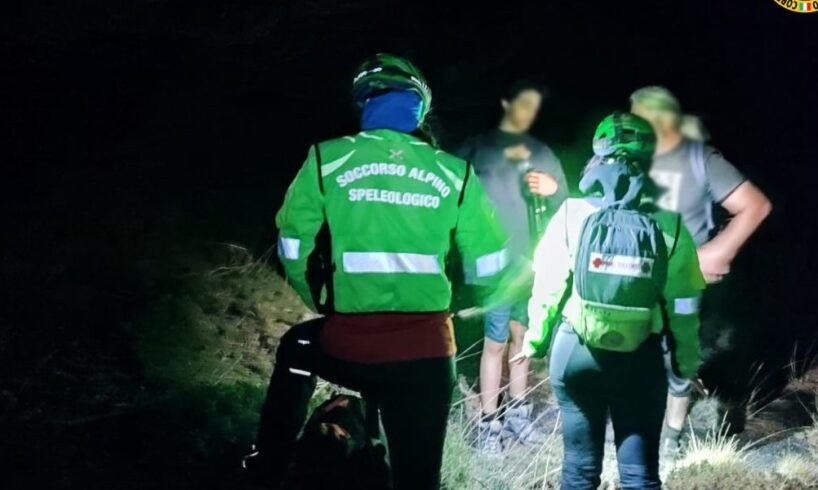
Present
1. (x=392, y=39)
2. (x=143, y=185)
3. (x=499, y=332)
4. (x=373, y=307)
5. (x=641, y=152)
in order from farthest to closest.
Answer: (x=143, y=185) → (x=392, y=39) → (x=499, y=332) → (x=641, y=152) → (x=373, y=307)

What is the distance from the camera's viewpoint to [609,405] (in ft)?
10.7

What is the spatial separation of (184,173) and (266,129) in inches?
35.8

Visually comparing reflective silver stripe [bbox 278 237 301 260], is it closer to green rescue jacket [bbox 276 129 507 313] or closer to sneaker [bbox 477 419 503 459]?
green rescue jacket [bbox 276 129 507 313]

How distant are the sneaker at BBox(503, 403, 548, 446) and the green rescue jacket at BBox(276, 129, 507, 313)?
6.90ft

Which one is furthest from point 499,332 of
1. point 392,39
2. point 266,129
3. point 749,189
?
point 266,129

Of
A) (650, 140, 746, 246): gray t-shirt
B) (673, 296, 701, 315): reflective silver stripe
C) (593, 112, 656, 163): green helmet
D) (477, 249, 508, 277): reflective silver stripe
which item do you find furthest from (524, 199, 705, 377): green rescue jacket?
(650, 140, 746, 246): gray t-shirt

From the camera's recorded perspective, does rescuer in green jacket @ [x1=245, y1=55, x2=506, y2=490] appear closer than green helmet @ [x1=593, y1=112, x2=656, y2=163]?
Yes

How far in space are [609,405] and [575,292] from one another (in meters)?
0.55

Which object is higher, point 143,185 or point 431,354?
point 143,185

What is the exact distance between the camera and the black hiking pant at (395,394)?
2732mm

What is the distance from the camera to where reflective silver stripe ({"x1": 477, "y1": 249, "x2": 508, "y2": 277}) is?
9.40 ft

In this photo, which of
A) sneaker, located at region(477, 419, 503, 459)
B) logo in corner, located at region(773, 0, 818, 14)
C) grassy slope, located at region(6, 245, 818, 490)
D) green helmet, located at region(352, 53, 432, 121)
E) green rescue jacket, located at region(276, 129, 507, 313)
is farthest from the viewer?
logo in corner, located at region(773, 0, 818, 14)

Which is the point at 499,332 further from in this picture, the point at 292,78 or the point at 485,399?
the point at 292,78

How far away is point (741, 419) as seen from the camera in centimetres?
578
